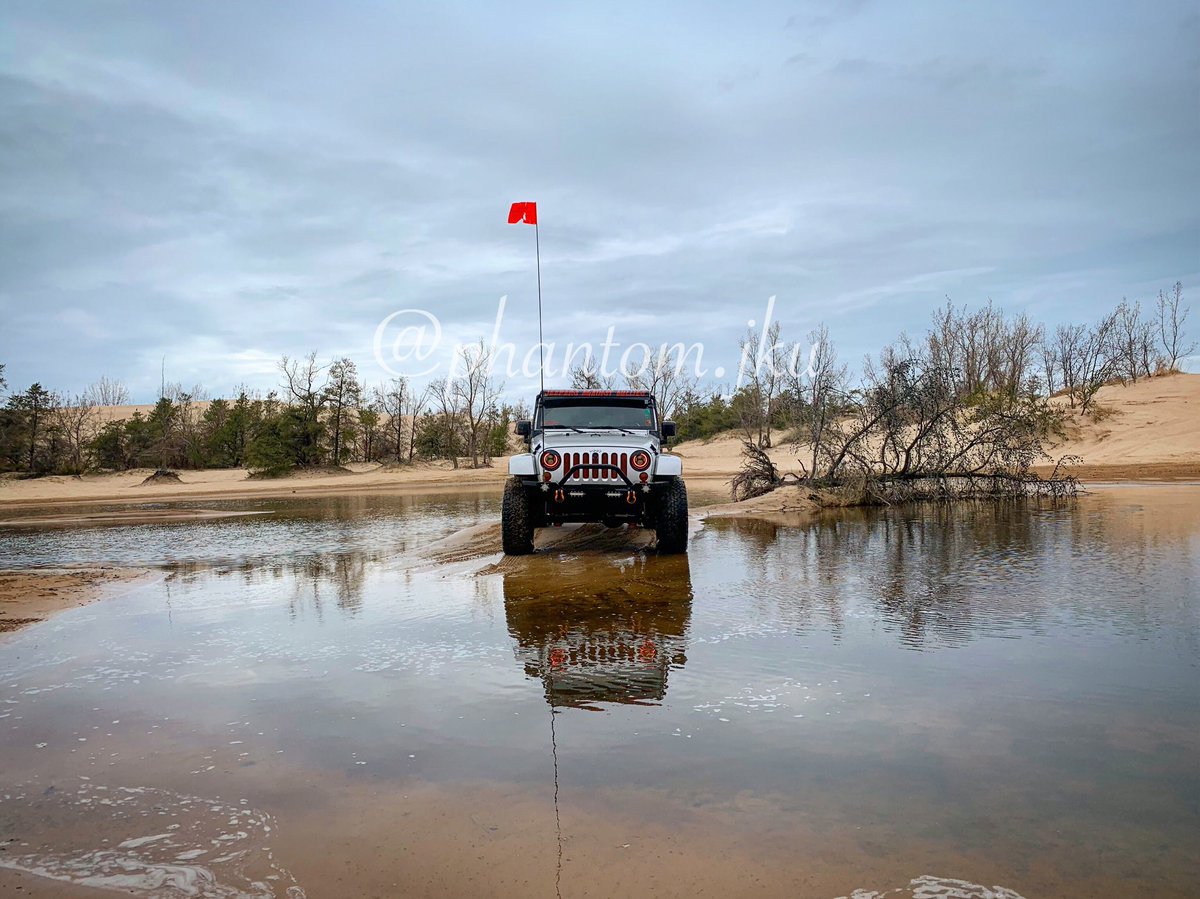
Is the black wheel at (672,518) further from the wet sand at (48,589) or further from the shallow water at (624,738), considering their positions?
the wet sand at (48,589)

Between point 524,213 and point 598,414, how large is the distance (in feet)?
9.57

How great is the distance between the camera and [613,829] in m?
3.01

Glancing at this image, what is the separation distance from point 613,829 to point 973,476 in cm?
1578

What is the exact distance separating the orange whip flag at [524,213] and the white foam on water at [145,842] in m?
8.53

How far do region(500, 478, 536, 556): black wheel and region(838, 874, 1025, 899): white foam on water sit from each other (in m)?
7.48

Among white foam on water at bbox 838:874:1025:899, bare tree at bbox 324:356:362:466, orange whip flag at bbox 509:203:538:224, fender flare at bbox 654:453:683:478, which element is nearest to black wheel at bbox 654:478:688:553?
fender flare at bbox 654:453:683:478

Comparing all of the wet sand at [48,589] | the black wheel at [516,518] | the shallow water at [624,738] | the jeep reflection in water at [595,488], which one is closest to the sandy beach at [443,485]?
the wet sand at [48,589]

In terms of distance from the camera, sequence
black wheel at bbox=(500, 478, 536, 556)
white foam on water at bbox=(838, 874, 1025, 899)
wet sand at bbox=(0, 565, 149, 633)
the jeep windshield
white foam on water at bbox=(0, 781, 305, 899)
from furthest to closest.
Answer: the jeep windshield
black wheel at bbox=(500, 478, 536, 556)
wet sand at bbox=(0, 565, 149, 633)
white foam on water at bbox=(0, 781, 305, 899)
white foam on water at bbox=(838, 874, 1025, 899)

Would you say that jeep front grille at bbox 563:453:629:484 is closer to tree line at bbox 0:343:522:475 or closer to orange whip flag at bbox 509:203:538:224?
orange whip flag at bbox 509:203:538:224

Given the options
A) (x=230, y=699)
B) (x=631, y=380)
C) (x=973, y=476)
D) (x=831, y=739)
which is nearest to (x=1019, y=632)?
(x=831, y=739)

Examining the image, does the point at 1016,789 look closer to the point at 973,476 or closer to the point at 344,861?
the point at 344,861

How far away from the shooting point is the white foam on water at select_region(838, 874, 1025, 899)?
2.54 meters

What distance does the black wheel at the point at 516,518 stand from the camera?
9.78m

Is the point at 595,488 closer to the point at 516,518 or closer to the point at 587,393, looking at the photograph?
the point at 516,518
